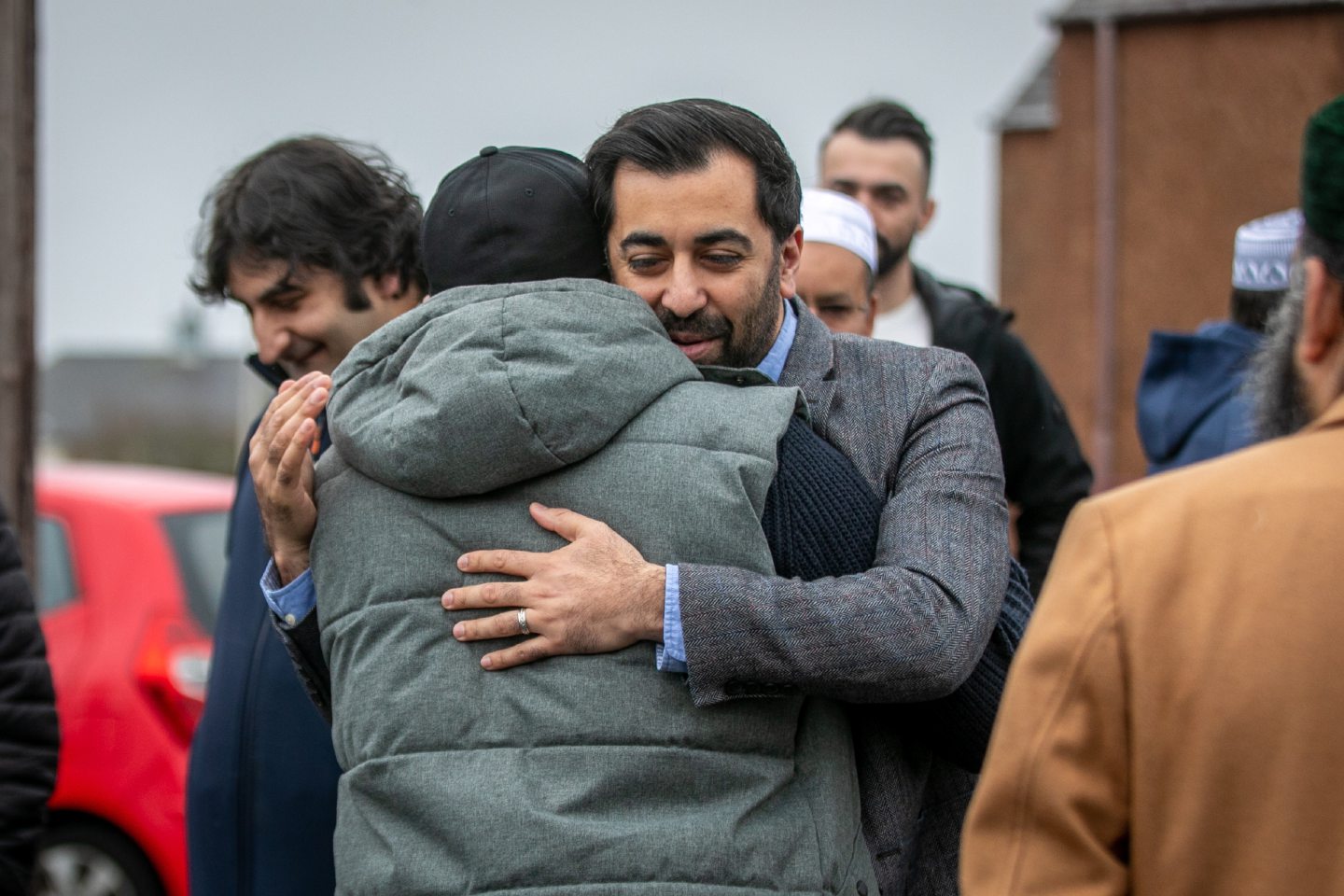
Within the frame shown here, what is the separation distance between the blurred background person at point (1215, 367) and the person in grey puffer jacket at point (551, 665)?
2.04 meters

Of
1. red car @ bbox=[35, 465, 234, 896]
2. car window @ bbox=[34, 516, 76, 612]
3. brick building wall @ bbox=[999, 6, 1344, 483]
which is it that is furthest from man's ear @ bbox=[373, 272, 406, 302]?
brick building wall @ bbox=[999, 6, 1344, 483]

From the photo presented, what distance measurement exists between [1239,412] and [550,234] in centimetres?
217

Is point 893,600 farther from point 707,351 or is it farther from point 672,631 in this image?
point 707,351

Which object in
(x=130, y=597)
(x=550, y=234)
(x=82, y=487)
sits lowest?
(x=130, y=597)

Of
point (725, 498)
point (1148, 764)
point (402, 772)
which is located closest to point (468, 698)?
point (402, 772)

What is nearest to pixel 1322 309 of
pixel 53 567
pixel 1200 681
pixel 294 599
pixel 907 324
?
pixel 1200 681

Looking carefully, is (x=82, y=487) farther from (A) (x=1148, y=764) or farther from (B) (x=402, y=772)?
(A) (x=1148, y=764)

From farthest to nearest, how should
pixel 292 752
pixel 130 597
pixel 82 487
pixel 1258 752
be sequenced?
1. pixel 82 487
2. pixel 130 597
3. pixel 292 752
4. pixel 1258 752

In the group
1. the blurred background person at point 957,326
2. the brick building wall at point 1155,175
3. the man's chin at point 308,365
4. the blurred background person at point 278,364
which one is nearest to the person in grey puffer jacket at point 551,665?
the blurred background person at point 278,364

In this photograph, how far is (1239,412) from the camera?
369 cm

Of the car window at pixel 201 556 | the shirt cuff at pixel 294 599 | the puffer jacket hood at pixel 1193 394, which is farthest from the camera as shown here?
the car window at pixel 201 556

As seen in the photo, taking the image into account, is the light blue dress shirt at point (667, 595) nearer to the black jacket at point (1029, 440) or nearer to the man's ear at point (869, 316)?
the man's ear at point (869, 316)

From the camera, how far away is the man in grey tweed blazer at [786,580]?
1.89 m

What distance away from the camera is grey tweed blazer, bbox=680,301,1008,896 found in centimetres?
188
